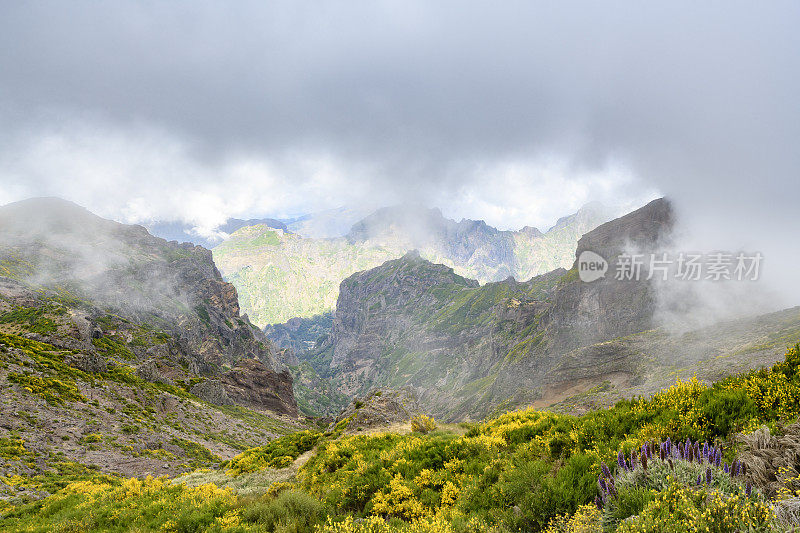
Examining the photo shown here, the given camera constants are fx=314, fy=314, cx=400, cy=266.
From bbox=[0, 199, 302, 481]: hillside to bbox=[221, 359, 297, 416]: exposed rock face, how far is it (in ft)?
1.72

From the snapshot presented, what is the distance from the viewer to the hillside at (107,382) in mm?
33094

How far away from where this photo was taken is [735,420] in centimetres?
775

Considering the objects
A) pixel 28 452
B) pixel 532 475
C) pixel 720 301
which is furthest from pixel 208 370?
pixel 720 301

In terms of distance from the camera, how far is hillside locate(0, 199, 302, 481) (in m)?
33.1

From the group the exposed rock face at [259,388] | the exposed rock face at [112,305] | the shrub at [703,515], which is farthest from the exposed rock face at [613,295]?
the exposed rock face at [112,305]

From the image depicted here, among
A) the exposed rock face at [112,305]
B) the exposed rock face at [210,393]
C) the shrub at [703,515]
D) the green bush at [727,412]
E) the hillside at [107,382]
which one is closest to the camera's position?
the shrub at [703,515]

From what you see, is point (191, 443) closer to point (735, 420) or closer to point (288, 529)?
point (288, 529)

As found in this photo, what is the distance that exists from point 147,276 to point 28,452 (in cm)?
18695

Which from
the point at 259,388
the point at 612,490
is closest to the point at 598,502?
the point at 612,490

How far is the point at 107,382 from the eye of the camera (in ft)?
165

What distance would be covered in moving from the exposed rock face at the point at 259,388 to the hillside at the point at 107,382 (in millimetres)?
526

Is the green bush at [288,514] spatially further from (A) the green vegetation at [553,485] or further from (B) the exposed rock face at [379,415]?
(B) the exposed rock face at [379,415]

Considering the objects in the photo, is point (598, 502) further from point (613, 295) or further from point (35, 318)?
point (613, 295)

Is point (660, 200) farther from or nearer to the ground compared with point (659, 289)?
farther from the ground
